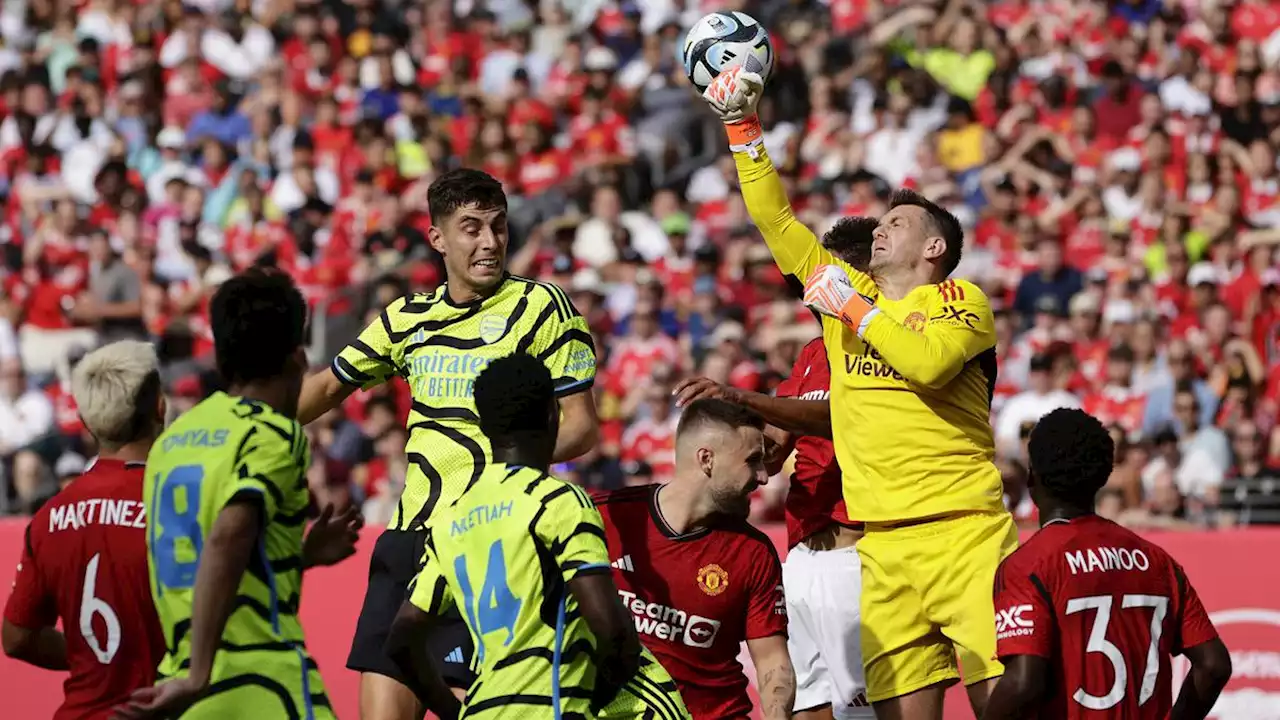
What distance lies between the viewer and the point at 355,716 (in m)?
10.8

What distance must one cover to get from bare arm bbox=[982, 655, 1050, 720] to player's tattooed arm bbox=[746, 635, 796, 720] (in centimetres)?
96

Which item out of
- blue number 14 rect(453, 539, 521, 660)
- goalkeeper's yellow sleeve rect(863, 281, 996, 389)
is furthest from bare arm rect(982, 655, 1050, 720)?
blue number 14 rect(453, 539, 521, 660)

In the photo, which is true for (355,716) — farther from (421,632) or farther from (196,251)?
(196,251)

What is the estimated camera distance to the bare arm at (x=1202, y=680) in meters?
6.54

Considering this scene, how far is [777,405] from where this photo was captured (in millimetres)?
7836

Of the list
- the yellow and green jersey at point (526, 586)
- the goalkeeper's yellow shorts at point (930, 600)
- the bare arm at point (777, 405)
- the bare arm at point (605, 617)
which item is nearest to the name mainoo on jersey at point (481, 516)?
the yellow and green jersey at point (526, 586)

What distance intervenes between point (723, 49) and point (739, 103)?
0.36 meters

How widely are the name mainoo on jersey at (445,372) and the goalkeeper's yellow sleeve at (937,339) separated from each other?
4.80ft

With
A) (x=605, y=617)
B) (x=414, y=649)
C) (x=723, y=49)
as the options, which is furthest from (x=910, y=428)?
(x=414, y=649)

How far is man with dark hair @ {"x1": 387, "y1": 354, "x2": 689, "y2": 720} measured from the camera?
5.83m

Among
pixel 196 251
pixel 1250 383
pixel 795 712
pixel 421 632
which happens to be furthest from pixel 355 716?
pixel 196 251

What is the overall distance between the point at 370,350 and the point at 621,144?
38.8 ft

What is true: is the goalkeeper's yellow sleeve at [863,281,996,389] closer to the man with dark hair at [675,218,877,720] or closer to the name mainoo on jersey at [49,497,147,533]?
the man with dark hair at [675,218,877,720]

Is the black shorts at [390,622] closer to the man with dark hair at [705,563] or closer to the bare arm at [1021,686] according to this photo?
the man with dark hair at [705,563]
